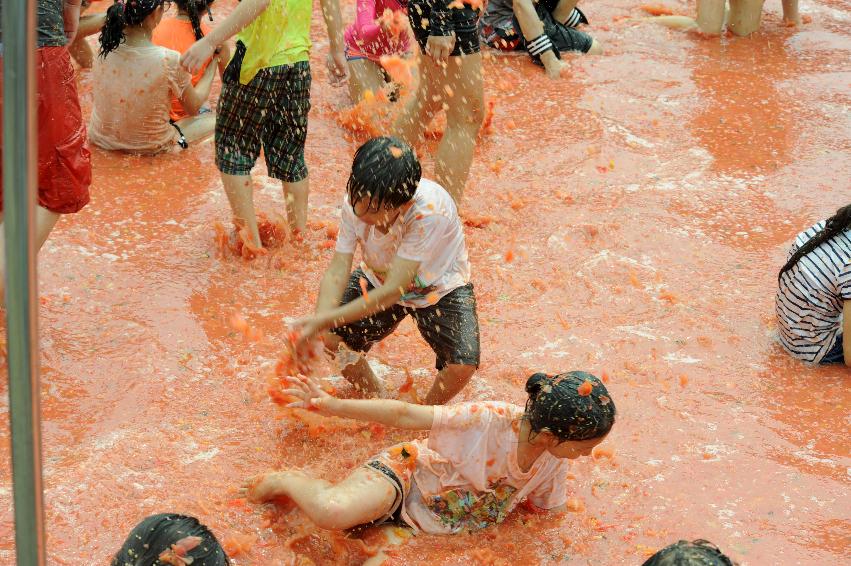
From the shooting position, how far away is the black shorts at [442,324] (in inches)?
147

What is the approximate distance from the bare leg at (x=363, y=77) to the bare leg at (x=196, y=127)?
981 mm

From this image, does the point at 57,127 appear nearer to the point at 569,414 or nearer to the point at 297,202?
the point at 297,202

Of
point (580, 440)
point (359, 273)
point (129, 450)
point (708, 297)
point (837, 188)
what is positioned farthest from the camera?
point (837, 188)

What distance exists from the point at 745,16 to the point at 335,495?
22.3ft

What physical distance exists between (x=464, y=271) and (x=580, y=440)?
3.19ft

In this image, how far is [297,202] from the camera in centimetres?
514

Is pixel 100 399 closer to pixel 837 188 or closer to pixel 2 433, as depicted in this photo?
pixel 2 433

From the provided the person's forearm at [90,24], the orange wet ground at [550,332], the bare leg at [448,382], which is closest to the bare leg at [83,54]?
the person's forearm at [90,24]

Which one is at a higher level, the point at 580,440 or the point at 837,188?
the point at 580,440

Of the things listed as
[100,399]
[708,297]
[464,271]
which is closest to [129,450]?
[100,399]

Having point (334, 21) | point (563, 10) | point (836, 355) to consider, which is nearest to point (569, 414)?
point (836, 355)

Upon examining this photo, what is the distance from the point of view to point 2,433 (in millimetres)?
3711

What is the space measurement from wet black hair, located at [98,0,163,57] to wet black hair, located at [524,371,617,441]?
11.4 ft

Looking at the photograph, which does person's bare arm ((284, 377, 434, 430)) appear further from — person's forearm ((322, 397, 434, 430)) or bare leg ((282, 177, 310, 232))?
bare leg ((282, 177, 310, 232))
